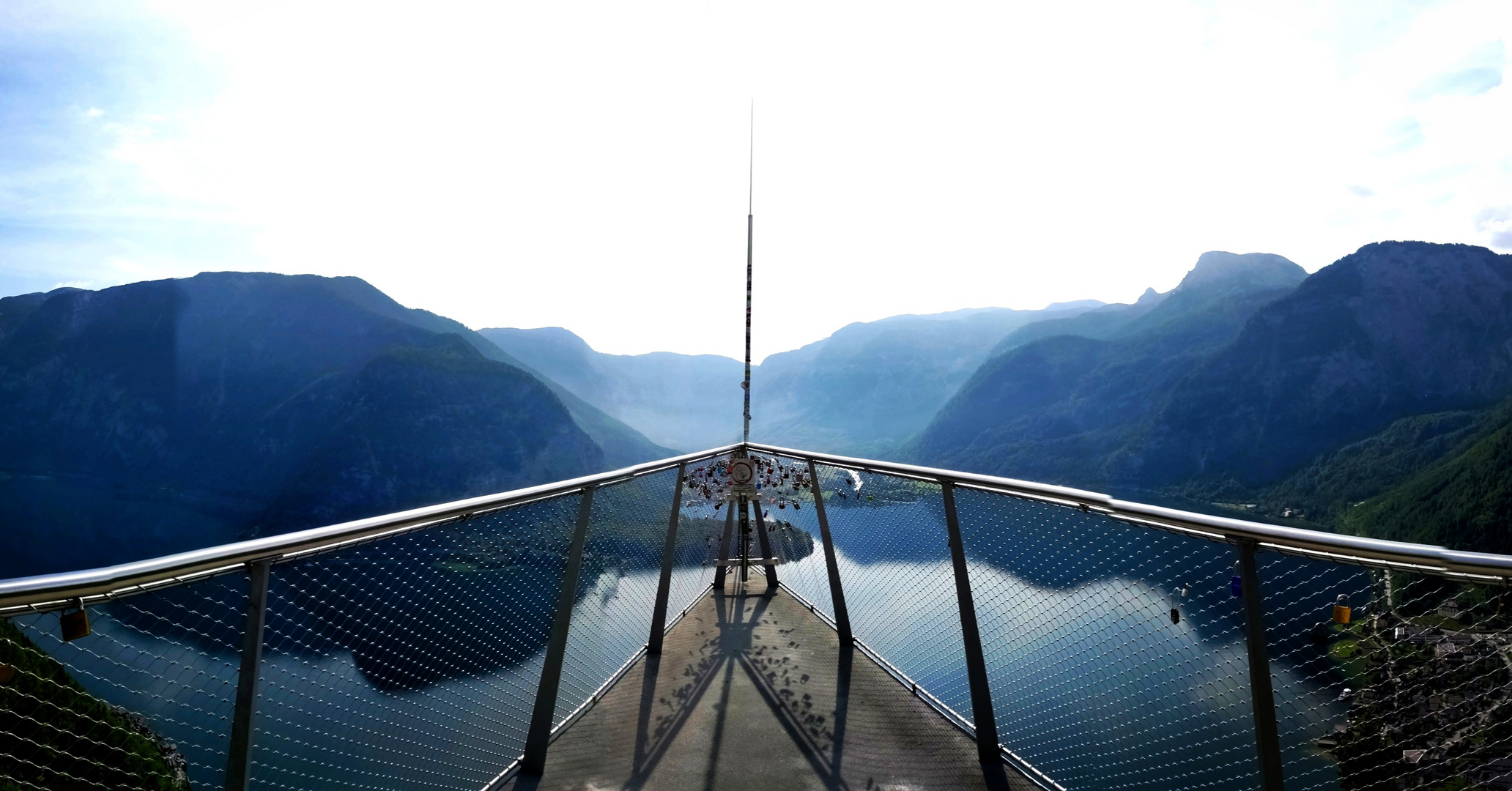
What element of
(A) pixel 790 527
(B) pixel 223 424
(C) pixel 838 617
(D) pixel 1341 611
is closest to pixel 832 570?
(C) pixel 838 617

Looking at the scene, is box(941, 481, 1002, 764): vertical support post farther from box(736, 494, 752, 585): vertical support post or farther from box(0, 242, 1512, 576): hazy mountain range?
box(0, 242, 1512, 576): hazy mountain range

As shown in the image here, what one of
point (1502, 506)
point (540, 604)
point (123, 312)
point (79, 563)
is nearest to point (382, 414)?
point (79, 563)

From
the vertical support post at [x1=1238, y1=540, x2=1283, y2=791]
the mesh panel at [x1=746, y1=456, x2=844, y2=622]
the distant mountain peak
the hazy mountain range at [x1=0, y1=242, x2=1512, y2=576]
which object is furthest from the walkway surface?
the distant mountain peak

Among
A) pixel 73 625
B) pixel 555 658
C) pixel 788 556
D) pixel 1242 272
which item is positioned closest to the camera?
pixel 73 625

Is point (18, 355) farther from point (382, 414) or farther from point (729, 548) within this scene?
point (729, 548)

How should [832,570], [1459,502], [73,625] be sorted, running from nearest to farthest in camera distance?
[73,625], [832,570], [1459,502]

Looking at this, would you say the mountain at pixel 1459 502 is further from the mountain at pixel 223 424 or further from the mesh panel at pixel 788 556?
the mountain at pixel 223 424

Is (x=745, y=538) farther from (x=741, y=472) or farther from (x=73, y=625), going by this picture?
(x=73, y=625)

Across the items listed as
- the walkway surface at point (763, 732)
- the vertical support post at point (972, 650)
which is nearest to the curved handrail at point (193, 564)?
the walkway surface at point (763, 732)
